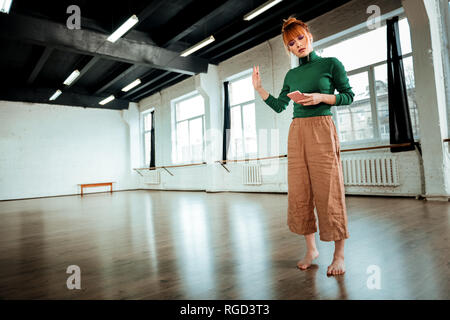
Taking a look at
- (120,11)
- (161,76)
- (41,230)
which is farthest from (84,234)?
(161,76)

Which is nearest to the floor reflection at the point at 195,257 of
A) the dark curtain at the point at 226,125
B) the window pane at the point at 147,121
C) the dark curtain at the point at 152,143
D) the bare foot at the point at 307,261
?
the bare foot at the point at 307,261

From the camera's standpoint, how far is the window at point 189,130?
888cm

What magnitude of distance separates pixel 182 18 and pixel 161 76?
3.03 meters

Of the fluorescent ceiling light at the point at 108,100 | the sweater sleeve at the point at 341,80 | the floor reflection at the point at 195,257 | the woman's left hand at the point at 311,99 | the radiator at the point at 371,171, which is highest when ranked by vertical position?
the fluorescent ceiling light at the point at 108,100

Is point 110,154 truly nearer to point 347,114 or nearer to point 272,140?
point 272,140

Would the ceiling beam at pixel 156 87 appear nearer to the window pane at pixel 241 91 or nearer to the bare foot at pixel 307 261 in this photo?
the window pane at pixel 241 91

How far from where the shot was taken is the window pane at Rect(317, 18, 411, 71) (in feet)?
15.1

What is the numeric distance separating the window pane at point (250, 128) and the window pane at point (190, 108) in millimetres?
2021

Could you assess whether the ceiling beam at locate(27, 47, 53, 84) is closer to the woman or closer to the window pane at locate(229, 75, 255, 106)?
the window pane at locate(229, 75, 255, 106)

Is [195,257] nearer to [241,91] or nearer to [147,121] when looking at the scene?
[241,91]

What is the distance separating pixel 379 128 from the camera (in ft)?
16.1

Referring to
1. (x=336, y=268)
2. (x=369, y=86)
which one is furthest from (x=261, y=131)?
(x=336, y=268)

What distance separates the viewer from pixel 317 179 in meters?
1.44

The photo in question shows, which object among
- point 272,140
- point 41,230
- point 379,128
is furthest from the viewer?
point 272,140
